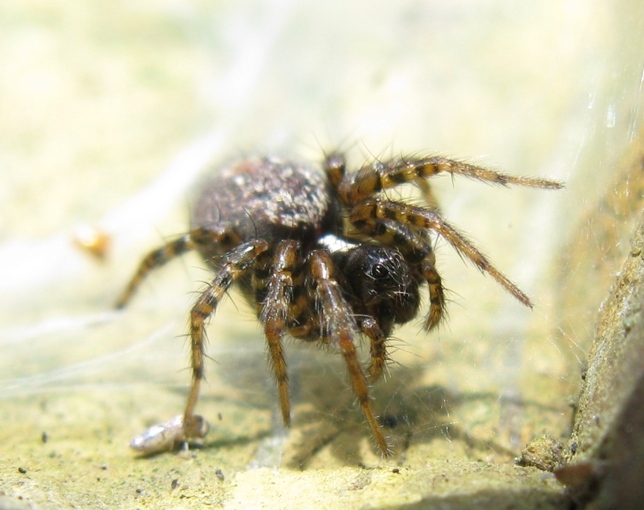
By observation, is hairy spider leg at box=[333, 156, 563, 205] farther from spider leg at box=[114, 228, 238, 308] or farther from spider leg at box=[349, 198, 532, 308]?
spider leg at box=[114, 228, 238, 308]

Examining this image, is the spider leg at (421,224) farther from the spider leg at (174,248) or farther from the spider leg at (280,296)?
the spider leg at (174,248)

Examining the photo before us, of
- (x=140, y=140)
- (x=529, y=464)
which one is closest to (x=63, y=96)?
(x=140, y=140)

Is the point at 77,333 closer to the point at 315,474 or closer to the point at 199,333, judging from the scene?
the point at 199,333

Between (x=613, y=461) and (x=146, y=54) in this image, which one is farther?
(x=146, y=54)

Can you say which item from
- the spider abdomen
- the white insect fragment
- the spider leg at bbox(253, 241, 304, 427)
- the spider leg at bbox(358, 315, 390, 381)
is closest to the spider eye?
the spider leg at bbox(358, 315, 390, 381)

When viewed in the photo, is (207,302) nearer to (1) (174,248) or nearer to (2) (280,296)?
(2) (280,296)

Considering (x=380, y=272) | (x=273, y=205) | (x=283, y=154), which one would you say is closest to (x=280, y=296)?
(x=380, y=272)
